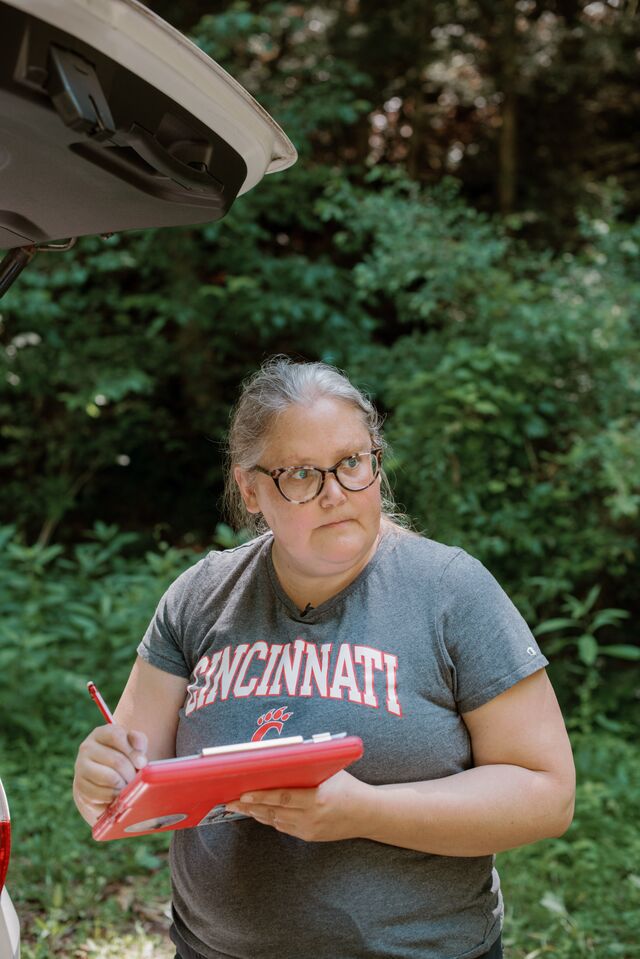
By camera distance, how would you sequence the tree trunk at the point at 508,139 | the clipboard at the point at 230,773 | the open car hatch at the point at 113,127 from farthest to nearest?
the tree trunk at the point at 508,139
the clipboard at the point at 230,773
the open car hatch at the point at 113,127

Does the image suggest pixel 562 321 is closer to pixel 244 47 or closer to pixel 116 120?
pixel 244 47

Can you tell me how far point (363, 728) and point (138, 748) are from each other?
0.38 meters

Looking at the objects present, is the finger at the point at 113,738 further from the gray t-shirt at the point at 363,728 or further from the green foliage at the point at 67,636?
the green foliage at the point at 67,636

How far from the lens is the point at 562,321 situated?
5262 mm

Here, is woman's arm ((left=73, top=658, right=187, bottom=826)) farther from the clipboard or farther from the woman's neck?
the woman's neck

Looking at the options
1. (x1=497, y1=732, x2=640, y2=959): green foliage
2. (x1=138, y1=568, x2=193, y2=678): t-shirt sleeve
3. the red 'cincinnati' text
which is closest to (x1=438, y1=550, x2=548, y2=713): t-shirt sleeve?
the red 'cincinnati' text

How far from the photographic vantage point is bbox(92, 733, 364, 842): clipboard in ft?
4.23

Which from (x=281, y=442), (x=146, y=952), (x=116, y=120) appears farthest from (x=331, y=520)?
(x=146, y=952)

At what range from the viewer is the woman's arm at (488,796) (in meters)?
1.52

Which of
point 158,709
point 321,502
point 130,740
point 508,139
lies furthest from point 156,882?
point 508,139

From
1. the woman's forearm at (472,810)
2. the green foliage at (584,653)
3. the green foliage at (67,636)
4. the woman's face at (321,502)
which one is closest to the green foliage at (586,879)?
the green foliage at (584,653)

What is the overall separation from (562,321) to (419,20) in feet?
12.5

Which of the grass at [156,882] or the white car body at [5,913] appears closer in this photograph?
the white car body at [5,913]

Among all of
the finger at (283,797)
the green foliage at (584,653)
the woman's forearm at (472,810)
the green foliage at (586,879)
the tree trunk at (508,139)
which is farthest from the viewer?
the tree trunk at (508,139)
